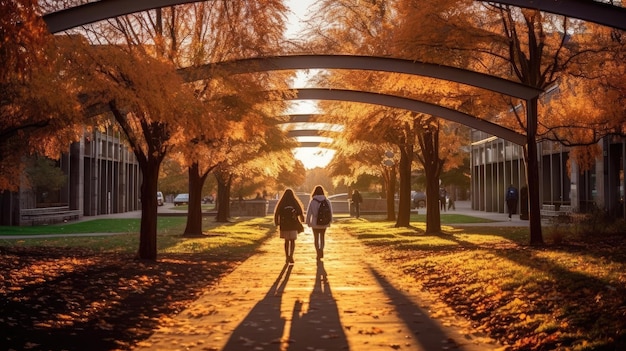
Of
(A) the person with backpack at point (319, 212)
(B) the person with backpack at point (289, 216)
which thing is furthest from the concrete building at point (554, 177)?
(B) the person with backpack at point (289, 216)

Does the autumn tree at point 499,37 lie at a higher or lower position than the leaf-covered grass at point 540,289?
higher

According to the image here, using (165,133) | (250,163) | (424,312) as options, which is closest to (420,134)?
(250,163)

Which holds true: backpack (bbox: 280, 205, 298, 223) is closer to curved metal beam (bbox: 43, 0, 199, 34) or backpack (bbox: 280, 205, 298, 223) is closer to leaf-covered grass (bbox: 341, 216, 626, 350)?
leaf-covered grass (bbox: 341, 216, 626, 350)

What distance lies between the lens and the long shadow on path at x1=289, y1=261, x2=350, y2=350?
7836 millimetres

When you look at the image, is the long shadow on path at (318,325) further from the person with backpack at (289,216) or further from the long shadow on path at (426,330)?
the person with backpack at (289,216)

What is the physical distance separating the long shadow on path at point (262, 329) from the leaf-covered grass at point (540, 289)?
2422mm

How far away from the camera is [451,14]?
59.5 feet

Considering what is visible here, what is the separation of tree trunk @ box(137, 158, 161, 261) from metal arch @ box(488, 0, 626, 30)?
8.90 metres

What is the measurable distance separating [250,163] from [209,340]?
24783 millimetres

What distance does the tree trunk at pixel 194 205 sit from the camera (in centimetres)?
2811

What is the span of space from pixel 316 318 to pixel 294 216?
7280 mm

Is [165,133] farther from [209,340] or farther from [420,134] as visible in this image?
[420,134]

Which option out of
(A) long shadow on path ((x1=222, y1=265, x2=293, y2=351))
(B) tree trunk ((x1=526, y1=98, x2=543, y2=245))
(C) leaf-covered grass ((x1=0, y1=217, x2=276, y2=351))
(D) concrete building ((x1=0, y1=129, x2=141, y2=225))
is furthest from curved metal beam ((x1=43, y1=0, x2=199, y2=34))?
(D) concrete building ((x1=0, y1=129, x2=141, y2=225))

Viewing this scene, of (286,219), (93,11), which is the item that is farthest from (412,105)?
(93,11)
